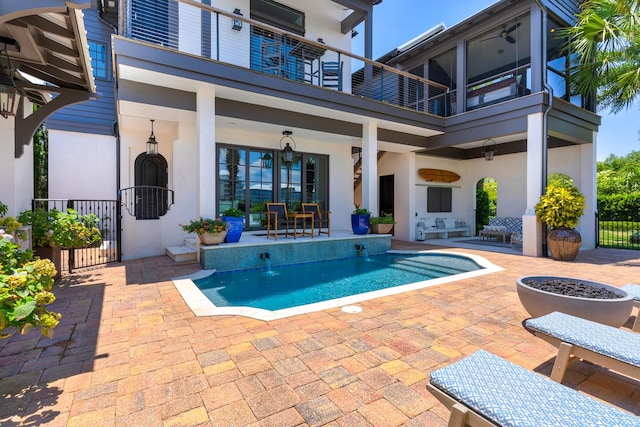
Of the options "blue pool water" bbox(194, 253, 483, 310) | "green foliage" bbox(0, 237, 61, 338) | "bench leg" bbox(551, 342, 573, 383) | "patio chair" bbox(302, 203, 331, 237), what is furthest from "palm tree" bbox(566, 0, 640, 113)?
"green foliage" bbox(0, 237, 61, 338)

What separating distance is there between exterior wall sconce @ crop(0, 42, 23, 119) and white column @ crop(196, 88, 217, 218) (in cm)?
268

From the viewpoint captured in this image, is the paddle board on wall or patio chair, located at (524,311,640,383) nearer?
patio chair, located at (524,311,640,383)

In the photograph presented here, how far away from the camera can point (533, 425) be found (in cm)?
116

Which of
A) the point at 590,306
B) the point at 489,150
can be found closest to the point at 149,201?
the point at 590,306

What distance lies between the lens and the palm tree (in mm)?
6152

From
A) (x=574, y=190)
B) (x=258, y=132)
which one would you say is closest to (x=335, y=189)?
(x=258, y=132)

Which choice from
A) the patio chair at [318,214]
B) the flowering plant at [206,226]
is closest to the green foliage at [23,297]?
the flowering plant at [206,226]

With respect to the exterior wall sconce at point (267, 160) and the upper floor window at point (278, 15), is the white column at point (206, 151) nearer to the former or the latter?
the exterior wall sconce at point (267, 160)

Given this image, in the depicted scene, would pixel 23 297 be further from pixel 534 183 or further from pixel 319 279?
pixel 534 183

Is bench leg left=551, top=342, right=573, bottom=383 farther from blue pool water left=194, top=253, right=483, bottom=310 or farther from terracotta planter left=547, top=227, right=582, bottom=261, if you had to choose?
terracotta planter left=547, top=227, right=582, bottom=261

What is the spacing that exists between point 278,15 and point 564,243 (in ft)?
32.2

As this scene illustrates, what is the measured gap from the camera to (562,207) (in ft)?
22.3

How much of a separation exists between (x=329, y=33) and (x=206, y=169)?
6995 mm

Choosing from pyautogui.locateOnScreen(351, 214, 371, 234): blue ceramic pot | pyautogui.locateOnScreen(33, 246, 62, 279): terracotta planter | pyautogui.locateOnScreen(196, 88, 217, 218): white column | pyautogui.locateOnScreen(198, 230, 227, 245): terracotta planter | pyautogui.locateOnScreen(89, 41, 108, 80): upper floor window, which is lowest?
pyautogui.locateOnScreen(33, 246, 62, 279): terracotta planter
